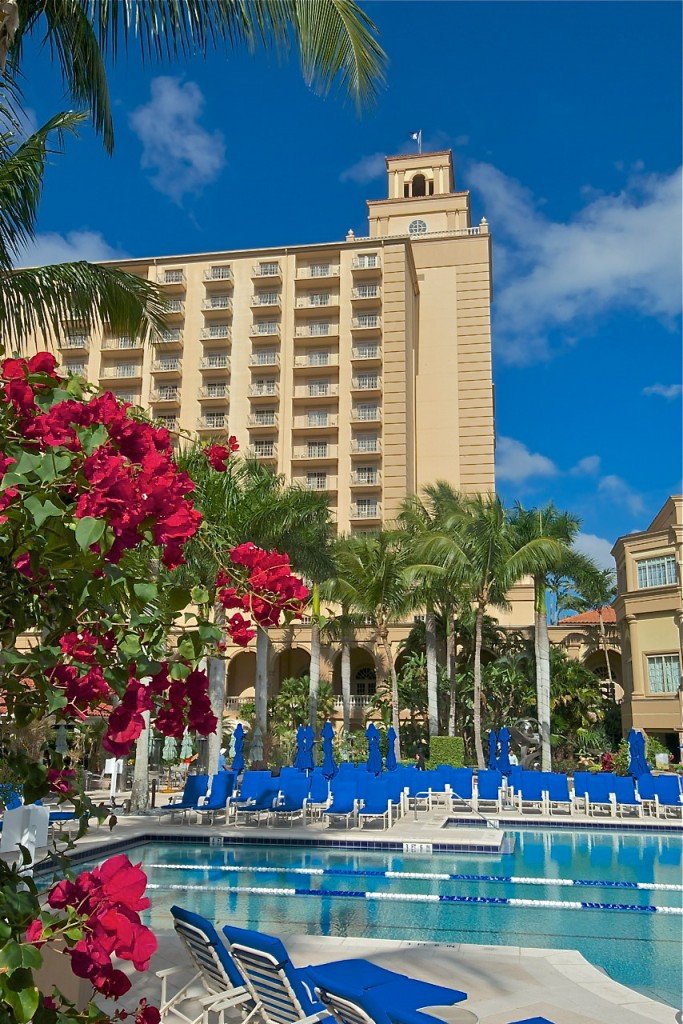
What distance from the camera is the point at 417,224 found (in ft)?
155

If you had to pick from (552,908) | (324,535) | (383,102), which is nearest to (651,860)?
(552,908)

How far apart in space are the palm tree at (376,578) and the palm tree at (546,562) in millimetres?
4471

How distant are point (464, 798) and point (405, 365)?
2610 cm

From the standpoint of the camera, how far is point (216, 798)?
14.9 m

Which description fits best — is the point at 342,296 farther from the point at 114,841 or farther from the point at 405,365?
the point at 114,841

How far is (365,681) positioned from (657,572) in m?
15.6

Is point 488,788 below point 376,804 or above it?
above

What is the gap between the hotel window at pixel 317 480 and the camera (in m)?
40.5

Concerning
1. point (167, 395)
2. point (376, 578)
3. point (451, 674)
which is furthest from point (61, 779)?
point (167, 395)

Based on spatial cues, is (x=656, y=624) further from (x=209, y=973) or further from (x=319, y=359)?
(x=209, y=973)

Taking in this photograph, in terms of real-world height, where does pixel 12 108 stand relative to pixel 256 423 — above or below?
below

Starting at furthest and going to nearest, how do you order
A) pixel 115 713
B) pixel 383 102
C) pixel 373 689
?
pixel 373 689, pixel 383 102, pixel 115 713

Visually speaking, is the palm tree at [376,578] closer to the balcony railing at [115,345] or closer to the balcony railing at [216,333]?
the balcony railing at [216,333]

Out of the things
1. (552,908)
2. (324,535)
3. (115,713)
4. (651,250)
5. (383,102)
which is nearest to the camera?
(115,713)
